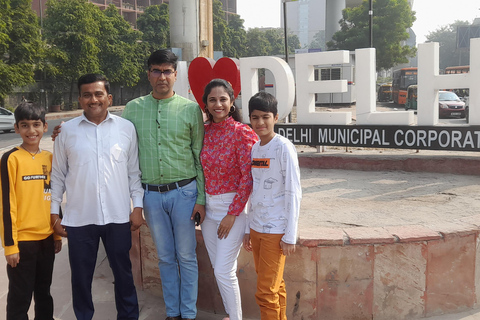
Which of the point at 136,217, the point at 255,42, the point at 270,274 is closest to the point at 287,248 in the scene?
the point at 270,274

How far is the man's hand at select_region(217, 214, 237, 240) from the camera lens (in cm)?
312

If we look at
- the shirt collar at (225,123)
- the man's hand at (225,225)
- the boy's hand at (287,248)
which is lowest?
the boy's hand at (287,248)

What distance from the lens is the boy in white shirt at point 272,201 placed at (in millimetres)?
2932

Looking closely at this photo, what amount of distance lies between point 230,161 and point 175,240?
2.34 ft

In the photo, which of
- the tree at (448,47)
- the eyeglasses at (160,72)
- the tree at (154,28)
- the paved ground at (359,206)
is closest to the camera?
the eyeglasses at (160,72)

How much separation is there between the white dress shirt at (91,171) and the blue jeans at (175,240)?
220mm

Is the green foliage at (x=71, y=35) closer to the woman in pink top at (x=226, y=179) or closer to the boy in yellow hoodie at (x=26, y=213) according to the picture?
the boy in yellow hoodie at (x=26, y=213)

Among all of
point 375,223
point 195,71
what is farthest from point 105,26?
point 375,223

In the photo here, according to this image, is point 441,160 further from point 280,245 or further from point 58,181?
point 58,181

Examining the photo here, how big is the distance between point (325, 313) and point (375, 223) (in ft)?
5.06

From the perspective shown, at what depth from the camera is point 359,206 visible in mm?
5836

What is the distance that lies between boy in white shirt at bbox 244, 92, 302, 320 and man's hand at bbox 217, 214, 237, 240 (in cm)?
15

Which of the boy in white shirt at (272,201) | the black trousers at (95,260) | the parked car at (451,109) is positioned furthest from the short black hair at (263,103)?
the parked car at (451,109)

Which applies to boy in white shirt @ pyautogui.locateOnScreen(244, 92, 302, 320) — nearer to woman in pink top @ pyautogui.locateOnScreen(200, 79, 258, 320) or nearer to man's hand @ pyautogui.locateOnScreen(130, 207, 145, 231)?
woman in pink top @ pyautogui.locateOnScreen(200, 79, 258, 320)
